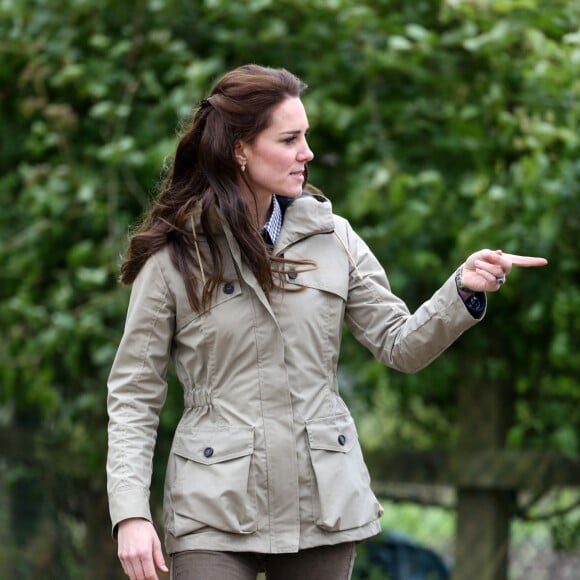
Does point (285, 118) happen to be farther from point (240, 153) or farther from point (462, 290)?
point (462, 290)

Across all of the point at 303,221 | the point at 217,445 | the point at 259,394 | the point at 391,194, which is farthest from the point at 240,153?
the point at 391,194

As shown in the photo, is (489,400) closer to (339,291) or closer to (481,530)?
(481,530)

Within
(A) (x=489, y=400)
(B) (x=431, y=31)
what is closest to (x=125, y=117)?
(B) (x=431, y=31)

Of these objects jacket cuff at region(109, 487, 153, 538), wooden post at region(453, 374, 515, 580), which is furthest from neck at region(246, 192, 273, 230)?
wooden post at region(453, 374, 515, 580)

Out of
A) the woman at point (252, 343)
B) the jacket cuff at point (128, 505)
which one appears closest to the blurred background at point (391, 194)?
the woman at point (252, 343)

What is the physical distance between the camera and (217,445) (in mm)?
2605

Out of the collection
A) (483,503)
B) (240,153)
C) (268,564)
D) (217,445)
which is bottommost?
(483,503)

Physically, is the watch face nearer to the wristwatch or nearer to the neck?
the wristwatch

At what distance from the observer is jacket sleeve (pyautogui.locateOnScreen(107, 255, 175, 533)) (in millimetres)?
2664

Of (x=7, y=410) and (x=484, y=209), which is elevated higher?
(x=484, y=209)

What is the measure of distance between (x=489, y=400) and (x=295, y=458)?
2348 millimetres

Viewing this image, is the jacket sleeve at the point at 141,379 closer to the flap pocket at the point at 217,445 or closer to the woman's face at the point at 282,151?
the flap pocket at the point at 217,445

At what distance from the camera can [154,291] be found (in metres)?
2.72

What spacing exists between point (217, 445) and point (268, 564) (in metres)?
0.29
